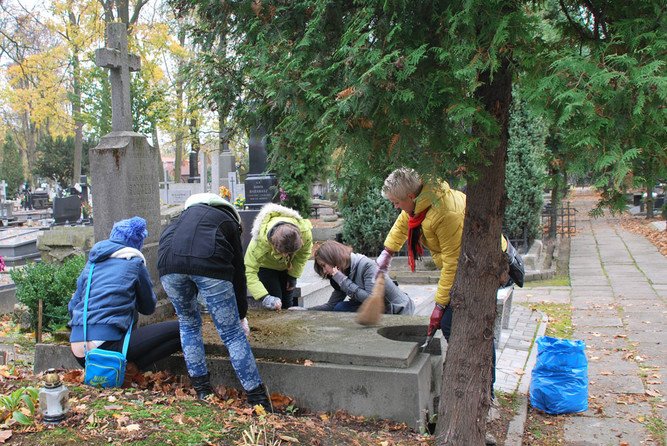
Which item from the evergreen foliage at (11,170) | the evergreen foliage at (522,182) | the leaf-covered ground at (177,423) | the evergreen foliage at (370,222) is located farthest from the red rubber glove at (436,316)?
the evergreen foliage at (11,170)

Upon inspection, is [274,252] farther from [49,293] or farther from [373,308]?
[49,293]

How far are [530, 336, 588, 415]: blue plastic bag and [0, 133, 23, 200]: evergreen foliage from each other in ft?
146

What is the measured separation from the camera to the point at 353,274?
18.6ft

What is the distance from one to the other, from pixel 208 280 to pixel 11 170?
45932mm

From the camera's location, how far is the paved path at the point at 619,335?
4.58m

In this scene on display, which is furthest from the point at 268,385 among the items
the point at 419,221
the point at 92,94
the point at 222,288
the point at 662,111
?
the point at 92,94

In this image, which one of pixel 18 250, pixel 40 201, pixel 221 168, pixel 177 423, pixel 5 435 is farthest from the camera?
pixel 40 201

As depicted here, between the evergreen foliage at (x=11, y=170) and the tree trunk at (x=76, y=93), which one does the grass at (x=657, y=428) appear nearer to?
the tree trunk at (x=76, y=93)

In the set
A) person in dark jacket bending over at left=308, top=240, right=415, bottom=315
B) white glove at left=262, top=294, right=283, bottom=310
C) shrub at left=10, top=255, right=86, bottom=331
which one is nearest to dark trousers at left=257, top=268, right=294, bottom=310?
white glove at left=262, top=294, right=283, bottom=310

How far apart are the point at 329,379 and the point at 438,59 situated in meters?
2.30

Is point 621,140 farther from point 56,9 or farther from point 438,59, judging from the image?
point 56,9

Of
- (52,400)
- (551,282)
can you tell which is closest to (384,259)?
(52,400)

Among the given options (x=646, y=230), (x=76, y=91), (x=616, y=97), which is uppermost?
(x=76, y=91)

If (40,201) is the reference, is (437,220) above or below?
above
